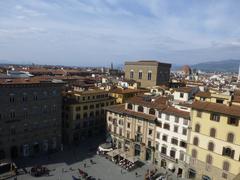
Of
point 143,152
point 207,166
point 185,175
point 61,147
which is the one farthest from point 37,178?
point 207,166

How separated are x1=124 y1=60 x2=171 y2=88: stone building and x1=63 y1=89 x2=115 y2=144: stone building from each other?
39.0 meters

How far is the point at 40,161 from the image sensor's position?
5978 cm

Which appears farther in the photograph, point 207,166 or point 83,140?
point 83,140

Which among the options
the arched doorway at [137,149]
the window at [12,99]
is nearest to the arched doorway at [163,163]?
the arched doorway at [137,149]

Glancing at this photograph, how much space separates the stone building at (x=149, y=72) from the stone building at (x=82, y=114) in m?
39.0

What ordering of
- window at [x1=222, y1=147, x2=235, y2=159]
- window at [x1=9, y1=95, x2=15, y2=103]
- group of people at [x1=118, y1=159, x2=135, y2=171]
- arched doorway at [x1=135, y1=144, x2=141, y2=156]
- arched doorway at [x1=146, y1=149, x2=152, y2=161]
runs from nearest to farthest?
window at [x1=222, y1=147, x2=235, y2=159] < window at [x1=9, y1=95, x2=15, y2=103] < group of people at [x1=118, y1=159, x2=135, y2=171] < arched doorway at [x1=146, y1=149, x2=152, y2=161] < arched doorway at [x1=135, y1=144, x2=141, y2=156]

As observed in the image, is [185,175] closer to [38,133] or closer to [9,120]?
[38,133]

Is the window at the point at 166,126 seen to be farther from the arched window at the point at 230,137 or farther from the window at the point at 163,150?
the arched window at the point at 230,137

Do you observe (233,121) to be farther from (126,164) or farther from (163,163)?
(126,164)

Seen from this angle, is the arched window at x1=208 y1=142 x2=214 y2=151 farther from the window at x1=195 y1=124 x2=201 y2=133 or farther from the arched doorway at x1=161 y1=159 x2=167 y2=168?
the arched doorway at x1=161 y1=159 x2=167 y2=168

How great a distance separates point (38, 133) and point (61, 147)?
8413 millimetres

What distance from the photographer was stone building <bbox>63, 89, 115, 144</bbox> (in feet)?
236

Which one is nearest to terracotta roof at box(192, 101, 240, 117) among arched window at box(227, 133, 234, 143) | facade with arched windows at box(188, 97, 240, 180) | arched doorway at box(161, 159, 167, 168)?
facade with arched windows at box(188, 97, 240, 180)

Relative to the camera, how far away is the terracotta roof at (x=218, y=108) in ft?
154
